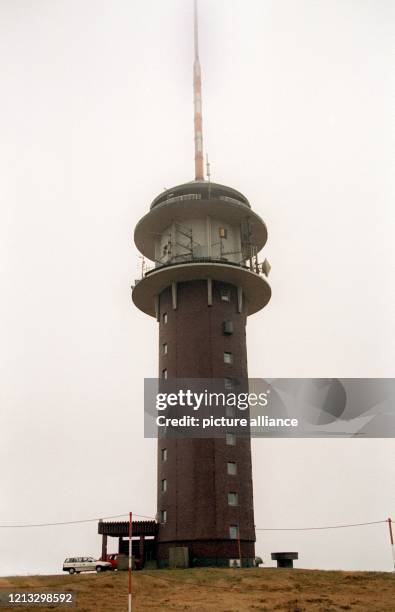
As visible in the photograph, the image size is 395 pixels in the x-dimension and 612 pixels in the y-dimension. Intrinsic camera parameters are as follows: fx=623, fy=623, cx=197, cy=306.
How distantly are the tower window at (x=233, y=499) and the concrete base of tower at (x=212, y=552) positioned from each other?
8.28 feet

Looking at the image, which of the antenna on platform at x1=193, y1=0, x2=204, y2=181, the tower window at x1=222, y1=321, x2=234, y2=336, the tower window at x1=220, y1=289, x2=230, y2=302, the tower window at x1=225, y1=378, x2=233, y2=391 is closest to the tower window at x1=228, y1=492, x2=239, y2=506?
the tower window at x1=225, y1=378, x2=233, y2=391

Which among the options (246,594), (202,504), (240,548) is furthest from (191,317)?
(246,594)

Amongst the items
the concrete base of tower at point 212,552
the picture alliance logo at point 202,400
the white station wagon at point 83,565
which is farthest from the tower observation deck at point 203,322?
the white station wagon at point 83,565

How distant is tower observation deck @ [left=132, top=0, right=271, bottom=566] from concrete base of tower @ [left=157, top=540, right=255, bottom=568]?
0.06m

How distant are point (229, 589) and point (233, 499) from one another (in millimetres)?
12221

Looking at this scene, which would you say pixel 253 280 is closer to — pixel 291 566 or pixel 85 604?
pixel 291 566

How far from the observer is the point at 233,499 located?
4431 cm

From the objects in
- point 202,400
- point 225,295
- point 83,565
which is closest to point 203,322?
point 225,295

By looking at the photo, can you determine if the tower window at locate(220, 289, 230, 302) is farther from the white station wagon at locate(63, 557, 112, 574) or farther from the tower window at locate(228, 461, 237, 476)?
the white station wagon at locate(63, 557, 112, 574)

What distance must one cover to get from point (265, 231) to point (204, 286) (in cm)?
812

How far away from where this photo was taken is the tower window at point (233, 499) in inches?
1735

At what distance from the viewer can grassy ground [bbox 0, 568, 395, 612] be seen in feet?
88.8

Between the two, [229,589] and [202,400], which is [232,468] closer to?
[202,400]

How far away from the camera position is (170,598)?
29109 mm
